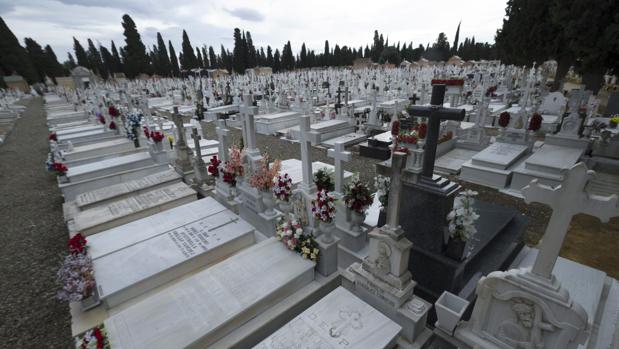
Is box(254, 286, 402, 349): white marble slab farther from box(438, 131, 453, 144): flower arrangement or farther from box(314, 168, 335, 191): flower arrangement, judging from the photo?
box(438, 131, 453, 144): flower arrangement

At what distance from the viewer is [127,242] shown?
5312 millimetres

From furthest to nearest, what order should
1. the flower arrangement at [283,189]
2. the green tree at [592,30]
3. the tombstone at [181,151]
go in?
the green tree at [592,30] → the tombstone at [181,151] → the flower arrangement at [283,189]

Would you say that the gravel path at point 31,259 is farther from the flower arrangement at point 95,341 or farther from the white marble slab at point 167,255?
the flower arrangement at point 95,341

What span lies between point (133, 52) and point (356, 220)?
58.2 meters

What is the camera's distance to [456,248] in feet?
13.2

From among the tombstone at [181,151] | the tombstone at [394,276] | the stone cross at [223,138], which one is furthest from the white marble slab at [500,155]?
the tombstone at [181,151]

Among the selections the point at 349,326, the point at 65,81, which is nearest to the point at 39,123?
the point at 349,326

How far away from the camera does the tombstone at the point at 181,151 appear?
8656 mm

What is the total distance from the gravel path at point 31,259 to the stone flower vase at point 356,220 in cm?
463

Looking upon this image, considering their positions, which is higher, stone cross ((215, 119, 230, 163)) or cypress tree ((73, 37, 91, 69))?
cypress tree ((73, 37, 91, 69))

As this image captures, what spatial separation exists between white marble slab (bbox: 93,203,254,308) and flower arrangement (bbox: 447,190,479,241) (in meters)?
3.65

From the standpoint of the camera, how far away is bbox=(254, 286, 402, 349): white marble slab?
318 centimetres

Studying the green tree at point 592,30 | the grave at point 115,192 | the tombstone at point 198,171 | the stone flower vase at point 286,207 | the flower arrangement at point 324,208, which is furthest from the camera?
the green tree at point 592,30

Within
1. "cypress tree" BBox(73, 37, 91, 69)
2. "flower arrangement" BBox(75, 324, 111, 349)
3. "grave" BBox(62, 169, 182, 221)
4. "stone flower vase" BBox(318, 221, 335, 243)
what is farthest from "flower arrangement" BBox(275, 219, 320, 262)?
"cypress tree" BBox(73, 37, 91, 69)
